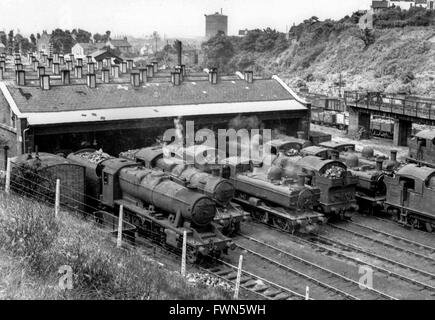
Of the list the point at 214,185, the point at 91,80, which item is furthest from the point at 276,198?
the point at 91,80

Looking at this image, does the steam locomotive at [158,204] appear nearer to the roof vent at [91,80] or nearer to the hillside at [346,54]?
the roof vent at [91,80]

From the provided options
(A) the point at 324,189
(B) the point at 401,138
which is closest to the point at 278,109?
(B) the point at 401,138

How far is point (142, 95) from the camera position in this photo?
3344 cm

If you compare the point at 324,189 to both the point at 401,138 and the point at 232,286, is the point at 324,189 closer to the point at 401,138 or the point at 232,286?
the point at 232,286

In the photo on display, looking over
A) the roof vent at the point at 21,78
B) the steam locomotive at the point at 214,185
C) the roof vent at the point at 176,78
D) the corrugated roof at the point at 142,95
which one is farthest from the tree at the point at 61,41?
the steam locomotive at the point at 214,185

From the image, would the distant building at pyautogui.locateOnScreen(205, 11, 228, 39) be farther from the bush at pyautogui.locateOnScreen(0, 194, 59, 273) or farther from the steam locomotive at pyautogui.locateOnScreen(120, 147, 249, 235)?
the bush at pyautogui.locateOnScreen(0, 194, 59, 273)

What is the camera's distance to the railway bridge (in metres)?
35.6

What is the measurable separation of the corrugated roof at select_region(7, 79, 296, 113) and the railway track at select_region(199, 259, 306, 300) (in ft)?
53.1

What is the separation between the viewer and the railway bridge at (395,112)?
117 feet

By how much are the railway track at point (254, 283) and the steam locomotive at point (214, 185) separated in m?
2.40

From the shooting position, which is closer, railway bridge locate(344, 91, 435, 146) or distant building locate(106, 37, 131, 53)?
railway bridge locate(344, 91, 435, 146)

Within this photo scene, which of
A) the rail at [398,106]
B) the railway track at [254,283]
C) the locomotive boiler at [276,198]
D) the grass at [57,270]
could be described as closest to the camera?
the grass at [57,270]

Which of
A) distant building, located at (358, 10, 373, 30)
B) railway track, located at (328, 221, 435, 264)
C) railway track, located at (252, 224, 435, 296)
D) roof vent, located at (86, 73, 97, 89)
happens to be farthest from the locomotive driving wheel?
distant building, located at (358, 10, 373, 30)

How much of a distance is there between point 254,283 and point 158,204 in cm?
455
